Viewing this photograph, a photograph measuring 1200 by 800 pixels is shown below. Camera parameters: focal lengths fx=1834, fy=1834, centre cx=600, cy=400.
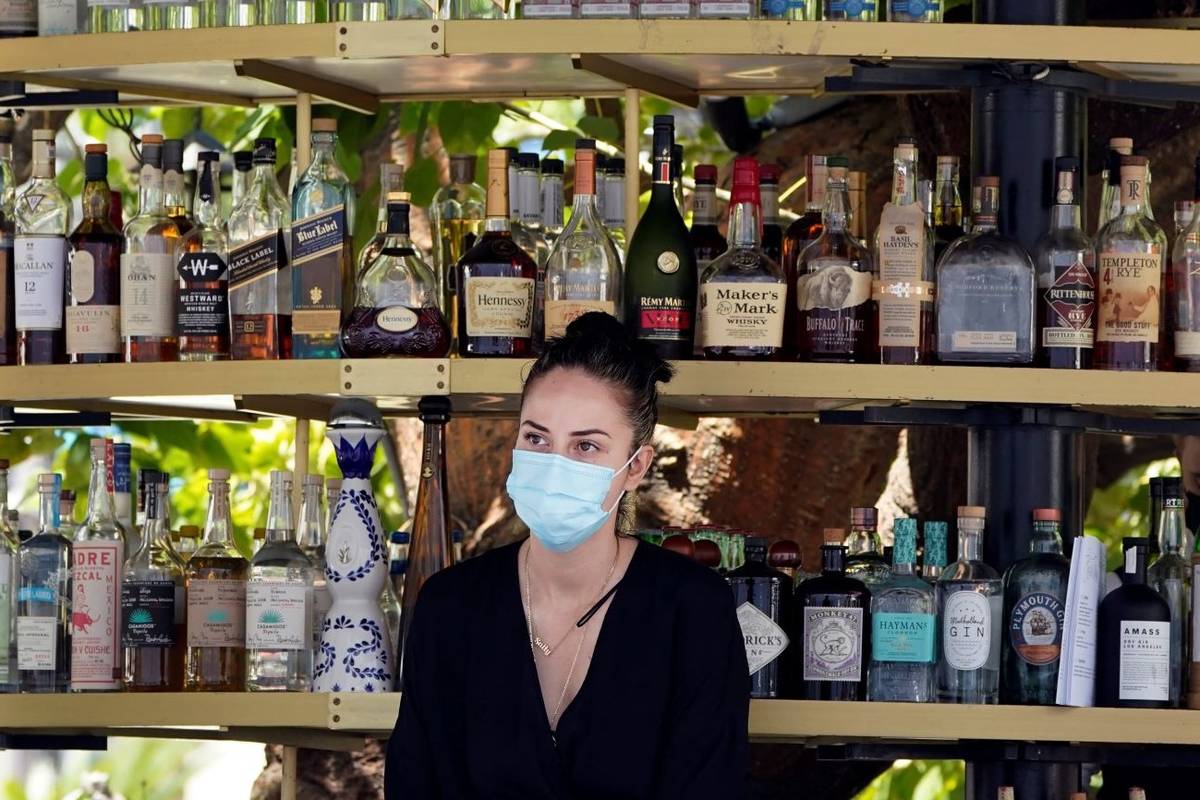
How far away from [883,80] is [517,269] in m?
0.56

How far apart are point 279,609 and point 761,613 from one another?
66 centimetres

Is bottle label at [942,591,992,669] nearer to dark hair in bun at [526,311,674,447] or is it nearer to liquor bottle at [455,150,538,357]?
dark hair in bun at [526,311,674,447]

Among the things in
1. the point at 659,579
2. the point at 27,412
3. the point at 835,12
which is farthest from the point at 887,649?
the point at 27,412

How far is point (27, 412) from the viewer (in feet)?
9.20

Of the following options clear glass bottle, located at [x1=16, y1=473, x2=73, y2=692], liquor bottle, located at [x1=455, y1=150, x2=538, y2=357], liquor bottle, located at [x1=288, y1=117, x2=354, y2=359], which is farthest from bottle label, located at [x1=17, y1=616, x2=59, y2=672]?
liquor bottle, located at [x1=455, y1=150, x2=538, y2=357]

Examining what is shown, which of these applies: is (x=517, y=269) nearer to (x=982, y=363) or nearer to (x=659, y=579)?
(x=659, y=579)

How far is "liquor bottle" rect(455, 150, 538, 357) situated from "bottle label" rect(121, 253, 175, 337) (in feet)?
1.42

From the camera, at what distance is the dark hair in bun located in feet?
7.40

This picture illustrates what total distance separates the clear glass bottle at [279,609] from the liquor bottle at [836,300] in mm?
766

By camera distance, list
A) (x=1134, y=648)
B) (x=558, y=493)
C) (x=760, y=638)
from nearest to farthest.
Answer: (x=558, y=493), (x=1134, y=648), (x=760, y=638)

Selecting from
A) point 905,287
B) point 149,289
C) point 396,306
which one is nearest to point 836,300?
point 905,287

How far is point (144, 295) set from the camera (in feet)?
8.45

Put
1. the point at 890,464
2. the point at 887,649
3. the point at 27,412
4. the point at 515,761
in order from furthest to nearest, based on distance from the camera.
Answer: the point at 890,464
the point at 27,412
the point at 887,649
the point at 515,761

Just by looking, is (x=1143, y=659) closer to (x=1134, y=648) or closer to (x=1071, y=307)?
(x=1134, y=648)
